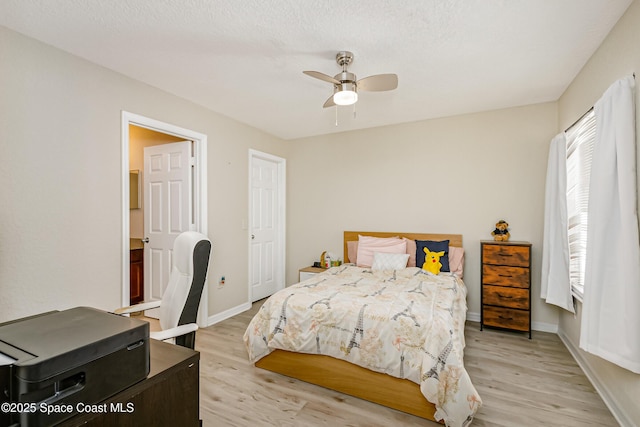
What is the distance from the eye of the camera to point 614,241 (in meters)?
1.85

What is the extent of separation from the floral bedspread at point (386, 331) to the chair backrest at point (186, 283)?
79 centimetres

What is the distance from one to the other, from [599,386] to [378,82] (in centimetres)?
279

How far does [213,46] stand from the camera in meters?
2.25

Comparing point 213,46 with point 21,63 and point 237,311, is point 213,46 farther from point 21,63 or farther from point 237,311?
point 237,311

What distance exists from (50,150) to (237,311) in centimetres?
265

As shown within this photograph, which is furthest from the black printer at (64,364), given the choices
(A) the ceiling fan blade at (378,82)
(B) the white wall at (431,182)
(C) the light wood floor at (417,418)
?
(B) the white wall at (431,182)

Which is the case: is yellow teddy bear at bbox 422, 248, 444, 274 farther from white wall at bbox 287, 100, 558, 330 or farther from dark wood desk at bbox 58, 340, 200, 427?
dark wood desk at bbox 58, 340, 200, 427

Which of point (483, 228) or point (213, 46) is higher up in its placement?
point (213, 46)

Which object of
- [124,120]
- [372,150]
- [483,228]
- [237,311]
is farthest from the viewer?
[372,150]

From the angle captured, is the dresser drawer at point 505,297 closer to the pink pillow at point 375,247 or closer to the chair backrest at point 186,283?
the pink pillow at point 375,247

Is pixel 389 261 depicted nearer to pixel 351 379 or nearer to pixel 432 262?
pixel 432 262

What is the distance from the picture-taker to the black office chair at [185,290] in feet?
5.78

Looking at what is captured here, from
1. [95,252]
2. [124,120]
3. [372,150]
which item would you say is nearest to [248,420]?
[95,252]

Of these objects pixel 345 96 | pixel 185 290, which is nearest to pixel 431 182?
pixel 345 96
